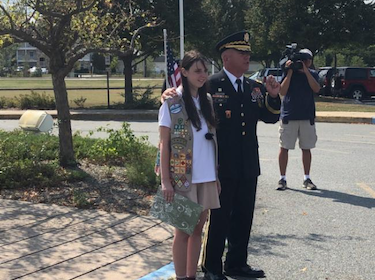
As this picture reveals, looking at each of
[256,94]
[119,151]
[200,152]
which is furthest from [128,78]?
[200,152]

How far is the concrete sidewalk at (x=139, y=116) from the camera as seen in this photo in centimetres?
1616

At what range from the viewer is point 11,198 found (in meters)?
6.21

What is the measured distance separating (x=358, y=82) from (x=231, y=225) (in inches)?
929

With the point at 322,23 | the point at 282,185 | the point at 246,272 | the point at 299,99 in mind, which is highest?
the point at 322,23

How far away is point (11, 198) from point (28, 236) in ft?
5.01

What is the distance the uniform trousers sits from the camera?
391 centimetres

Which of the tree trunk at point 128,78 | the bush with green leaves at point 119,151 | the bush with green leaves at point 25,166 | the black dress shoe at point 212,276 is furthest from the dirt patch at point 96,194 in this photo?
the tree trunk at point 128,78

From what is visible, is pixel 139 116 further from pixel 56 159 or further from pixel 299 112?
pixel 299 112

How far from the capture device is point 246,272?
4.07 metres

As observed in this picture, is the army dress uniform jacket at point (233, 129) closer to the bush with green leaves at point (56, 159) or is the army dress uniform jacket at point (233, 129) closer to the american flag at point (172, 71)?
the american flag at point (172, 71)

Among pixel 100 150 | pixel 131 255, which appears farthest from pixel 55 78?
pixel 131 255

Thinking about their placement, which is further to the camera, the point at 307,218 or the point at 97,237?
the point at 307,218

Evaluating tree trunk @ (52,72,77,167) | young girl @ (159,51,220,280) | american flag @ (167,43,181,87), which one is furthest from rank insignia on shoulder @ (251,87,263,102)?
tree trunk @ (52,72,77,167)

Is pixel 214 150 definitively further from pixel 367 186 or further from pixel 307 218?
pixel 367 186
